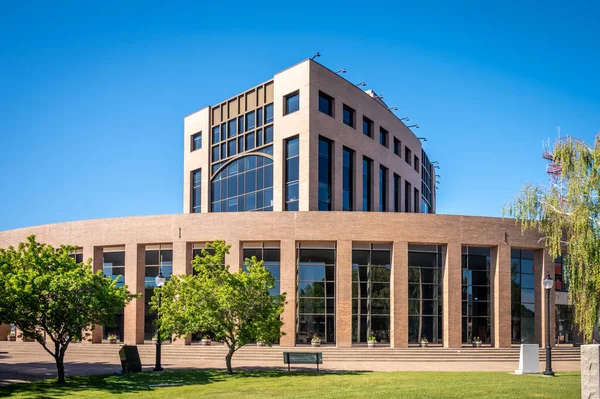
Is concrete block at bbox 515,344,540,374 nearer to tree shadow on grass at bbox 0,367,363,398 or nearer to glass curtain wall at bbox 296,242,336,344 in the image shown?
tree shadow on grass at bbox 0,367,363,398

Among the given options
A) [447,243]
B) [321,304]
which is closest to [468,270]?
[447,243]

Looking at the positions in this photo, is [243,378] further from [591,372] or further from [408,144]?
[408,144]

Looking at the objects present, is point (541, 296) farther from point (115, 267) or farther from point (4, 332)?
point (4, 332)

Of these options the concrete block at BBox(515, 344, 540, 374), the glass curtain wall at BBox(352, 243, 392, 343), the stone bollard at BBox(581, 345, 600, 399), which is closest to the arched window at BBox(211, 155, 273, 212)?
the glass curtain wall at BBox(352, 243, 392, 343)

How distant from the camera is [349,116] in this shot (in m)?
50.8

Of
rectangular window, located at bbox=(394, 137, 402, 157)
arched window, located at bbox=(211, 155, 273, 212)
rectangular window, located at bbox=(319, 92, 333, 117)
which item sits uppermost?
rectangular window, located at bbox=(319, 92, 333, 117)

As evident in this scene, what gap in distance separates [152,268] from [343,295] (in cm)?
1417

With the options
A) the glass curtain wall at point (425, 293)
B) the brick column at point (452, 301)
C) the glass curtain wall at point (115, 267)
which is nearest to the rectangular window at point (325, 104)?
the glass curtain wall at point (425, 293)

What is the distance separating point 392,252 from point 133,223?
17859 mm

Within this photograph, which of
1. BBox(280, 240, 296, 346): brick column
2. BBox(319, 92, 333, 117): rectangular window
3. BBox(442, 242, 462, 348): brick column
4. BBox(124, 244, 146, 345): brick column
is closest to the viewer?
BBox(280, 240, 296, 346): brick column

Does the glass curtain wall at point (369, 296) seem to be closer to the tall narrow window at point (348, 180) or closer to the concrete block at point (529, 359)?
the tall narrow window at point (348, 180)

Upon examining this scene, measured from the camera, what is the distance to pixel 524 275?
1649 inches

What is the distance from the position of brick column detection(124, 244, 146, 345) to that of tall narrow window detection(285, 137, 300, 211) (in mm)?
11964

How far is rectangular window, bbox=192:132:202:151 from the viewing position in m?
58.6
